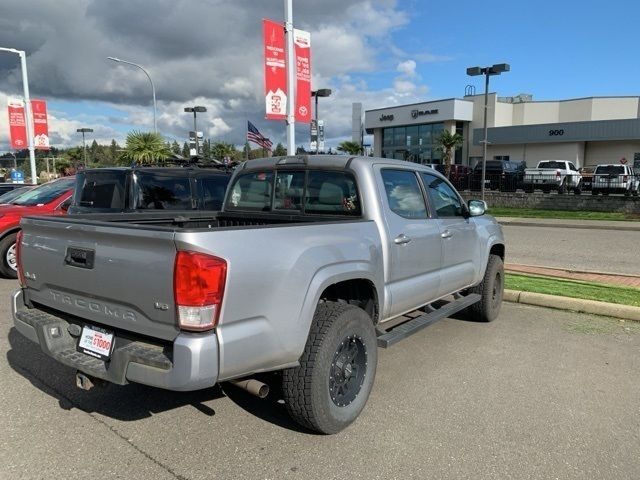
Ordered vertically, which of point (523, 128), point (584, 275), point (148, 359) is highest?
point (523, 128)

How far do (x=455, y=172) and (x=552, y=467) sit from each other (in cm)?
3098

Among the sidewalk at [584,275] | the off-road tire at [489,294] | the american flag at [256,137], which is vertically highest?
the american flag at [256,137]

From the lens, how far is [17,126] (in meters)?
24.3

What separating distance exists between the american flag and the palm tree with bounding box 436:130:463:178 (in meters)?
31.8

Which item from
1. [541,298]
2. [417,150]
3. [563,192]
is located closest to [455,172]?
[563,192]

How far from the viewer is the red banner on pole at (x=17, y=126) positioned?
945 inches

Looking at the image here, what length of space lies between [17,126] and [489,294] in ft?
83.4

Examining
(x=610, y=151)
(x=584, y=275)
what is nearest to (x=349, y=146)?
(x=610, y=151)

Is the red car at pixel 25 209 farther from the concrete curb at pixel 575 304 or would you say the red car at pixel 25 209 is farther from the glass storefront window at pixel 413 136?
the glass storefront window at pixel 413 136

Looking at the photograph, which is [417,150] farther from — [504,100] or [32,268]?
[32,268]

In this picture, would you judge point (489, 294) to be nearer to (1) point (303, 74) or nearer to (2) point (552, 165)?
(1) point (303, 74)

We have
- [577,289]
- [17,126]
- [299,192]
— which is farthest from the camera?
[17,126]

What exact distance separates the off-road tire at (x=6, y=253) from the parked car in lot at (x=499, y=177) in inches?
998

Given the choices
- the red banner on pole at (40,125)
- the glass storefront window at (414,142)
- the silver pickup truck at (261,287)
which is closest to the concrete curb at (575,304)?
the silver pickup truck at (261,287)
